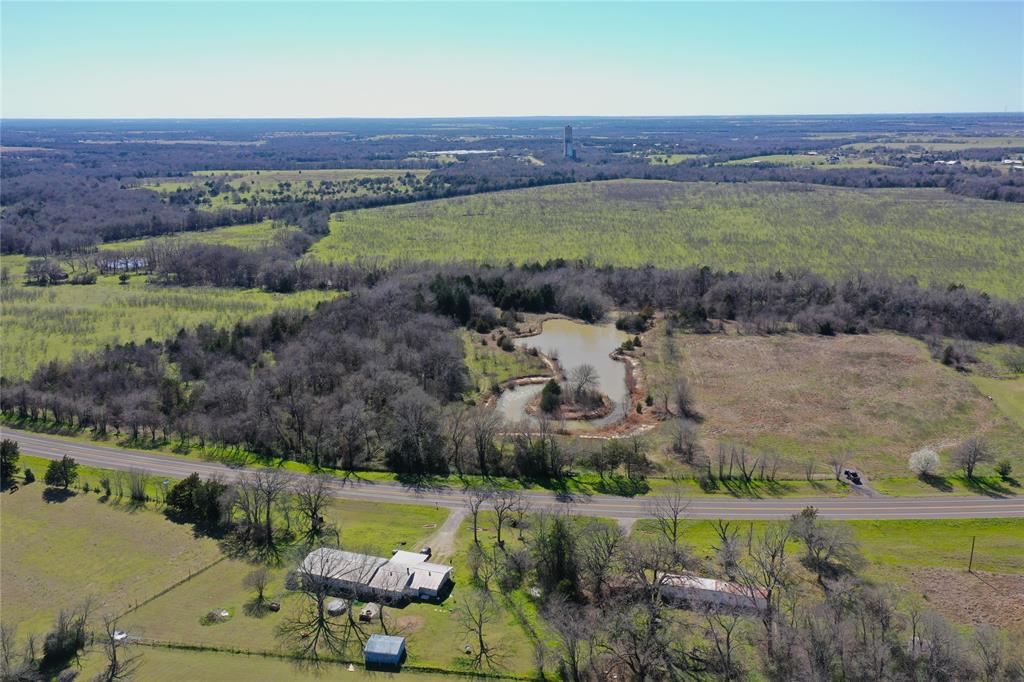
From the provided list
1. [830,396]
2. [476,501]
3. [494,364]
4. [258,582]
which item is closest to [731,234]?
[830,396]

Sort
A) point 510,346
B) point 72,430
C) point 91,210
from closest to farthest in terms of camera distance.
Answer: point 72,430 < point 510,346 < point 91,210

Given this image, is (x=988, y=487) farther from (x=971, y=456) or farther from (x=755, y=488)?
(x=755, y=488)

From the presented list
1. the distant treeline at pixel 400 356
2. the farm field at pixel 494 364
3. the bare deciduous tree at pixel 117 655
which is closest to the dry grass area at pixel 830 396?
the distant treeline at pixel 400 356

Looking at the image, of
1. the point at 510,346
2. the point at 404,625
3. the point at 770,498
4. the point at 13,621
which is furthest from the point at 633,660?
the point at 510,346

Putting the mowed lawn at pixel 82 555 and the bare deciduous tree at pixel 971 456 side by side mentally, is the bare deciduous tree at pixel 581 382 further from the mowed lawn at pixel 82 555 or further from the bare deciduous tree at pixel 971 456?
the mowed lawn at pixel 82 555

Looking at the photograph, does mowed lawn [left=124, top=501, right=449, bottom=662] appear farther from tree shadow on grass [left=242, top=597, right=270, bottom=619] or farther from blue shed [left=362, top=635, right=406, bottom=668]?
blue shed [left=362, top=635, right=406, bottom=668]

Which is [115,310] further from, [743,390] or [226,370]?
[743,390]

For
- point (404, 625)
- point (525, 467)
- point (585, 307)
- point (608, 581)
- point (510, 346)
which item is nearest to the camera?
point (404, 625)

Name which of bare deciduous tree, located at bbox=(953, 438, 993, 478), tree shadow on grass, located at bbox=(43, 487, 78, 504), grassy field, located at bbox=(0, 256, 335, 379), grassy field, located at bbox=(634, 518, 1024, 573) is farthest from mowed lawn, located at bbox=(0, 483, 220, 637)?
bare deciduous tree, located at bbox=(953, 438, 993, 478)
